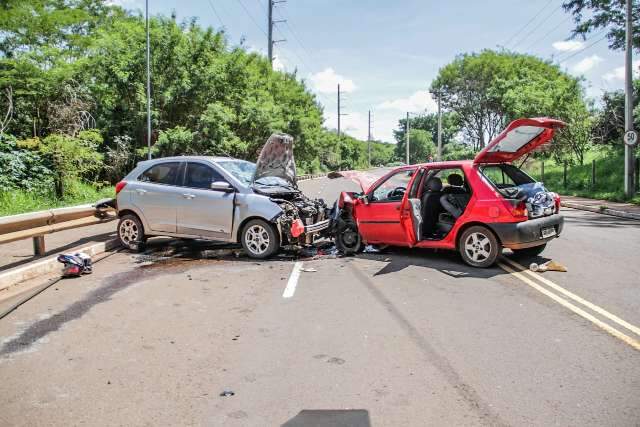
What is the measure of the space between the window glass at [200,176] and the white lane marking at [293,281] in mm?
2131

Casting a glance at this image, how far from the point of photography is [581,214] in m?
17.2

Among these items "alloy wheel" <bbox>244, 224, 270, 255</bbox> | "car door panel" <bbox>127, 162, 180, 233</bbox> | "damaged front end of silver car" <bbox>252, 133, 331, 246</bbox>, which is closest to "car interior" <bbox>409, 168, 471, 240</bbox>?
"damaged front end of silver car" <bbox>252, 133, 331, 246</bbox>

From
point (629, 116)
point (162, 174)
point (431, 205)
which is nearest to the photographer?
point (431, 205)

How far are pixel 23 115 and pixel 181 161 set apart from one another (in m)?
12.6

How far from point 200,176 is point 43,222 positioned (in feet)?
8.75

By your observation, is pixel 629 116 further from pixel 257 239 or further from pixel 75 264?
pixel 75 264

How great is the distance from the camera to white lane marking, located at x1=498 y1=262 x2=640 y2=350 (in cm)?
486

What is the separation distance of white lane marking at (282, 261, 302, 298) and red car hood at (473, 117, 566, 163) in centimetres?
324

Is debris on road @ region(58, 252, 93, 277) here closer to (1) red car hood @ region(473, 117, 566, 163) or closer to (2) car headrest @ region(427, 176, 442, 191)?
(2) car headrest @ region(427, 176, 442, 191)

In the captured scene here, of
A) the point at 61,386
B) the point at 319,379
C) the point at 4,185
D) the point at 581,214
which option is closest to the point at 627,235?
the point at 581,214

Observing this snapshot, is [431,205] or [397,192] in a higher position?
[397,192]

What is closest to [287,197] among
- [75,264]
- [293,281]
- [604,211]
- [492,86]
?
[293,281]

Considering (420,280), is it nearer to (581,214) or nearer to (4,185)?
(581,214)

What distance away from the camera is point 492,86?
4250cm
